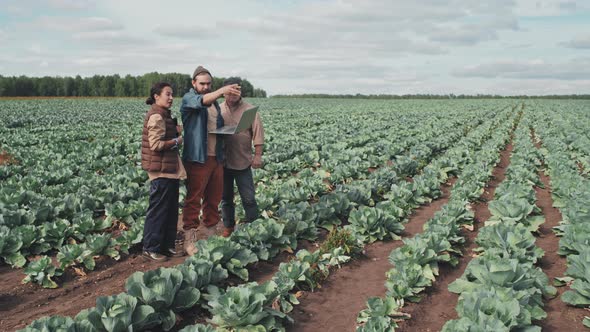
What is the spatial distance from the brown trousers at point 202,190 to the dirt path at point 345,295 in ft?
5.92

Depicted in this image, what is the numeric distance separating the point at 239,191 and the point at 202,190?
685 mm

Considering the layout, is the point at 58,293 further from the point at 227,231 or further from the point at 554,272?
the point at 554,272

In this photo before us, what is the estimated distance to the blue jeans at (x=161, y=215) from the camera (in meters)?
5.45

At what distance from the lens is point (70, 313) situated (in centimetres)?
444

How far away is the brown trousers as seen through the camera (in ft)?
18.4

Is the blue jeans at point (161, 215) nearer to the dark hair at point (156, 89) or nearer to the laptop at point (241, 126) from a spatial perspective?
the laptop at point (241, 126)

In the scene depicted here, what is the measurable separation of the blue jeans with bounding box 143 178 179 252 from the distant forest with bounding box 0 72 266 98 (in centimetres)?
7226

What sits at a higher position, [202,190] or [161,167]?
[161,167]

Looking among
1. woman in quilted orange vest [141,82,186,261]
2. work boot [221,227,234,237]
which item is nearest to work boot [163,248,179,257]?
woman in quilted orange vest [141,82,186,261]

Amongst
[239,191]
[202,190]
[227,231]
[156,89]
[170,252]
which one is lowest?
[170,252]

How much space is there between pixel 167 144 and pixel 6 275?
2587 millimetres

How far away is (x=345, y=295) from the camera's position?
496cm

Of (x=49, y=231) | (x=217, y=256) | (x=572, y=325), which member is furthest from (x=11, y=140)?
(x=572, y=325)

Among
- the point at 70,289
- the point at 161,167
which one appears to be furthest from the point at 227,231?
the point at 70,289
